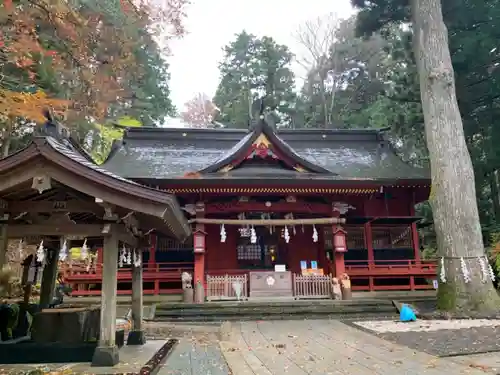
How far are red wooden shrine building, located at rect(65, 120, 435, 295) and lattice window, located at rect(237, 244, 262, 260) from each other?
4 centimetres

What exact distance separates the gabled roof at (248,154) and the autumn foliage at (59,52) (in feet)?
8.65

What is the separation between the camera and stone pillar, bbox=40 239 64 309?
306 inches

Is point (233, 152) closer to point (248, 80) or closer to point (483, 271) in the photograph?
point (483, 271)

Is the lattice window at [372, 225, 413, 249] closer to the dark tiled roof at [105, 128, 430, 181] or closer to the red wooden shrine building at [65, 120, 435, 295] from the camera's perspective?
the red wooden shrine building at [65, 120, 435, 295]

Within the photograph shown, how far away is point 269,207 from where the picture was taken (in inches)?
562

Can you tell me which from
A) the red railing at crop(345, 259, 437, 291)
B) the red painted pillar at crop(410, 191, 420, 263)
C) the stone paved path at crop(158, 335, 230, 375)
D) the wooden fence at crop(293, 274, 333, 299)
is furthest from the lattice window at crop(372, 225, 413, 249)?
the stone paved path at crop(158, 335, 230, 375)

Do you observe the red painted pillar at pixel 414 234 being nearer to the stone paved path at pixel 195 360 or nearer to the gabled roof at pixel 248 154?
the gabled roof at pixel 248 154

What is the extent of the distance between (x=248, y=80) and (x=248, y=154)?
25.3 metres

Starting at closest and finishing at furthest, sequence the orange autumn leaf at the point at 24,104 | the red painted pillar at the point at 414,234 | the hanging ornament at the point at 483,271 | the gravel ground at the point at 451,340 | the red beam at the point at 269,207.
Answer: the gravel ground at the point at 451,340 → the orange autumn leaf at the point at 24,104 → the hanging ornament at the point at 483,271 → the red beam at the point at 269,207 → the red painted pillar at the point at 414,234

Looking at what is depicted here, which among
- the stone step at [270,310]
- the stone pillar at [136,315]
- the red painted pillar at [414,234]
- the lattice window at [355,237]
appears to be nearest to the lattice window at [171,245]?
the stone step at [270,310]

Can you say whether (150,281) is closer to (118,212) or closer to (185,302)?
(185,302)

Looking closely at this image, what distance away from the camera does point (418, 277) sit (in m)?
14.8

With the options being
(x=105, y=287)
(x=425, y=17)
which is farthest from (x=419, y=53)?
(x=105, y=287)

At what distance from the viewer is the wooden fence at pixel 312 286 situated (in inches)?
513
